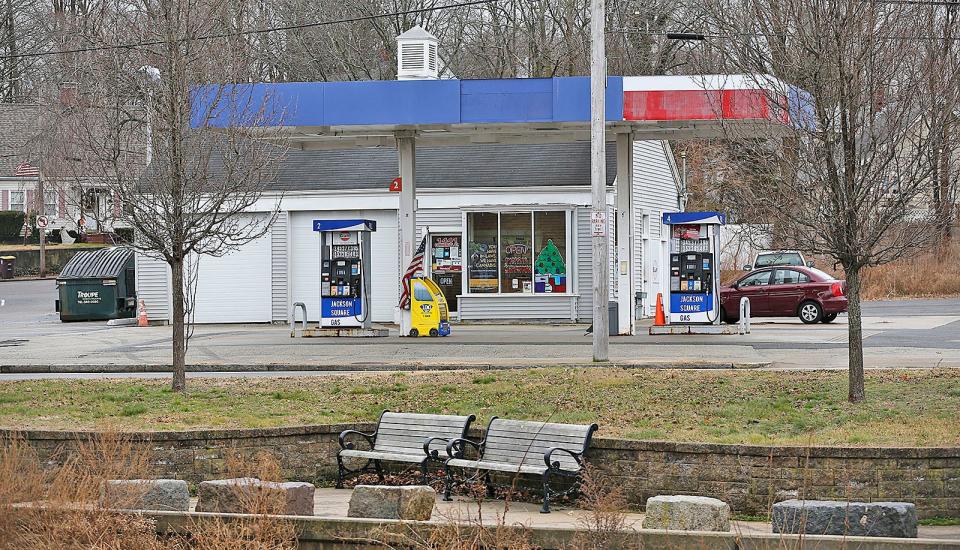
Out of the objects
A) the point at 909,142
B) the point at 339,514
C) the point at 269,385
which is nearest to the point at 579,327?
the point at 269,385

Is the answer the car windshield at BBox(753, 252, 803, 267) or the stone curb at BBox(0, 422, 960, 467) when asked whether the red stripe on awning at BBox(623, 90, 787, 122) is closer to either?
the stone curb at BBox(0, 422, 960, 467)

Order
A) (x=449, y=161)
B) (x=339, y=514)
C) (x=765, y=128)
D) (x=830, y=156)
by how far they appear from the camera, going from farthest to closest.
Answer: (x=449, y=161), (x=765, y=128), (x=830, y=156), (x=339, y=514)

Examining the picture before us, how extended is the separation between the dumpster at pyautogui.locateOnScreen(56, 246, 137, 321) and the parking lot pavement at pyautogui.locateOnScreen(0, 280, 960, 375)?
8.45ft

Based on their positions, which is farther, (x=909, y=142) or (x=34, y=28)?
(x=34, y=28)

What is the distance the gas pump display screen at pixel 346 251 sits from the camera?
28125 millimetres

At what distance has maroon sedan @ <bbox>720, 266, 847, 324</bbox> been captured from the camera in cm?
3155

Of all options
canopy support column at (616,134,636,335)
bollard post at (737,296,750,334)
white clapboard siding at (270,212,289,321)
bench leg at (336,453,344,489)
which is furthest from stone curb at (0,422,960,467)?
white clapboard siding at (270,212,289,321)

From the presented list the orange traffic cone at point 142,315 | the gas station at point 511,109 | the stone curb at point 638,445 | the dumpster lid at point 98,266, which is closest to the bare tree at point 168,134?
the stone curb at point 638,445

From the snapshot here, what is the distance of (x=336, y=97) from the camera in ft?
85.8

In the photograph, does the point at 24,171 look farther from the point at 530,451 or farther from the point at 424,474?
the point at 530,451

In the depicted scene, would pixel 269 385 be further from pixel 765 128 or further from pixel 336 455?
pixel 765 128

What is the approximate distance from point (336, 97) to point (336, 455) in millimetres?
14855

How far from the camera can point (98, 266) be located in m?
36.0

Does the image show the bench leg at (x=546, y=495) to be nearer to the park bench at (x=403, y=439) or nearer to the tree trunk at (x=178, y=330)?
the park bench at (x=403, y=439)
